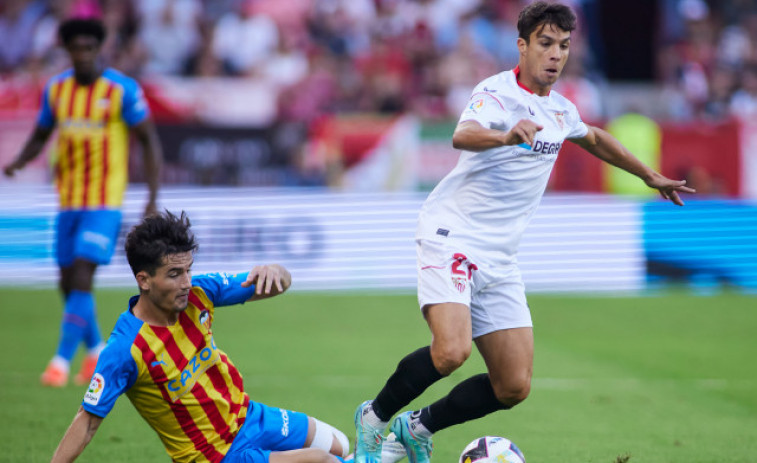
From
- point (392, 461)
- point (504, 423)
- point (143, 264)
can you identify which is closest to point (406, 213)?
point (504, 423)

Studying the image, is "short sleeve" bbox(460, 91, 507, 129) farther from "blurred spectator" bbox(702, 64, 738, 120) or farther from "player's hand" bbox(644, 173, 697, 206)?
"blurred spectator" bbox(702, 64, 738, 120)

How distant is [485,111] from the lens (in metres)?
4.62

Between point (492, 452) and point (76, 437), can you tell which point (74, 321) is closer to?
point (76, 437)

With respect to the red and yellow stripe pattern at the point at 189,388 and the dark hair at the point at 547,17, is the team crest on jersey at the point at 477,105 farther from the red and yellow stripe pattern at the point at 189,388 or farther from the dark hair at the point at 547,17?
the red and yellow stripe pattern at the point at 189,388

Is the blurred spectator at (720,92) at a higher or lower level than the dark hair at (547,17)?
lower

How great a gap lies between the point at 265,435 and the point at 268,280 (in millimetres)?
712

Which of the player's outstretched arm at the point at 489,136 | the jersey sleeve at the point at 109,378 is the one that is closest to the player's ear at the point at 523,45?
the player's outstretched arm at the point at 489,136

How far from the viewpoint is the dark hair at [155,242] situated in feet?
13.3

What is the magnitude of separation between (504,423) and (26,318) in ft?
19.1

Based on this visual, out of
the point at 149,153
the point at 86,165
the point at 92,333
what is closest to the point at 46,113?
the point at 86,165

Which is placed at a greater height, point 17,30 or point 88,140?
point 17,30

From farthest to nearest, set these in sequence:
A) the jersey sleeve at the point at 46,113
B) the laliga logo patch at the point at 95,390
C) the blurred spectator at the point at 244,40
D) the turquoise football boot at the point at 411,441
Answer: the blurred spectator at the point at 244,40
the jersey sleeve at the point at 46,113
the turquoise football boot at the point at 411,441
the laliga logo patch at the point at 95,390

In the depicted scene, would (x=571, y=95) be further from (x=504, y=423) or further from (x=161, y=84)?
(x=504, y=423)

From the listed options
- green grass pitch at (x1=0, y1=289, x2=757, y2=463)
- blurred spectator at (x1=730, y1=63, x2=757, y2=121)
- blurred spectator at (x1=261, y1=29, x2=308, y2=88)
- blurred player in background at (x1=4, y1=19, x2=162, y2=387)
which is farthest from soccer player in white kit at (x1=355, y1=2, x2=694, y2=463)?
blurred spectator at (x1=730, y1=63, x2=757, y2=121)
